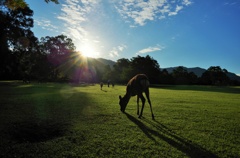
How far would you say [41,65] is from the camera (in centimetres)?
6794

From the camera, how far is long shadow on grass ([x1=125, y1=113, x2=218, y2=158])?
479 cm

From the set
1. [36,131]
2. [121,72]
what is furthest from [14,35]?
[121,72]

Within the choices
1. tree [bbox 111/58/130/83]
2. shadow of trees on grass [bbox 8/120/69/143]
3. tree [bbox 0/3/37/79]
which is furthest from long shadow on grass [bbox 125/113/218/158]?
tree [bbox 111/58/130/83]

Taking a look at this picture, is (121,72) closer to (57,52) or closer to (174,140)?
(57,52)

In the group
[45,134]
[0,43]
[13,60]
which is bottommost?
[45,134]

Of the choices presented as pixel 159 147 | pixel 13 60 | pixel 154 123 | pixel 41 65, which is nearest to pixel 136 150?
pixel 159 147

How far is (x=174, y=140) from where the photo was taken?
573 cm

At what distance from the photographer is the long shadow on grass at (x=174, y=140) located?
15.7ft

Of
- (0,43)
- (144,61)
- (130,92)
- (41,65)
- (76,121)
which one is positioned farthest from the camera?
(144,61)

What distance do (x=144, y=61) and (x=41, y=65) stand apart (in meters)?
46.7

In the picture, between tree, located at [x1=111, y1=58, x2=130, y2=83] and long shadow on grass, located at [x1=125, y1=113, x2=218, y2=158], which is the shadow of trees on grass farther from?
tree, located at [x1=111, y1=58, x2=130, y2=83]

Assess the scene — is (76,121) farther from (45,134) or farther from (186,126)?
(186,126)

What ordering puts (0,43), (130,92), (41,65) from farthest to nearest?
(41,65) → (0,43) → (130,92)

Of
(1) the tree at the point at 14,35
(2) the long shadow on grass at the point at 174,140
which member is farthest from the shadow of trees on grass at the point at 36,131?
(1) the tree at the point at 14,35
